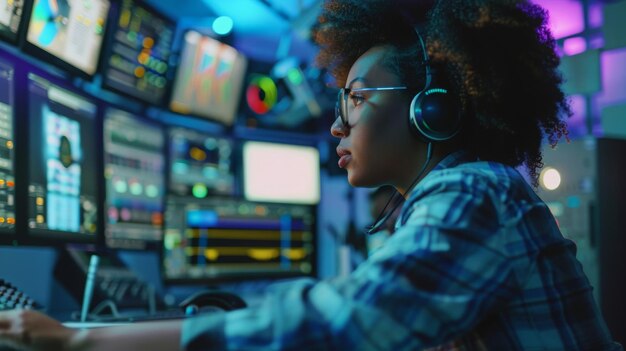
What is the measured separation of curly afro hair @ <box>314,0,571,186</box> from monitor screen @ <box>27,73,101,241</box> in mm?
933

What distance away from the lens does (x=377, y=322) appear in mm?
653

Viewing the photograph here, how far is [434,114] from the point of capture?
97 centimetres

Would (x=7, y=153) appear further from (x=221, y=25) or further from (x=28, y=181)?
(x=221, y=25)

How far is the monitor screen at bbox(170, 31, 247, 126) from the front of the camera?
261cm

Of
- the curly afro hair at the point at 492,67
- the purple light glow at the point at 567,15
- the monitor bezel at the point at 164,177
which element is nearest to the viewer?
the curly afro hair at the point at 492,67

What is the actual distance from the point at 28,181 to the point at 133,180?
2.17 feet

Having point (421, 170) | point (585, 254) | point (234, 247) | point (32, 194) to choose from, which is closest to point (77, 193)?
point (32, 194)

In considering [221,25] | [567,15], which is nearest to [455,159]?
[221,25]

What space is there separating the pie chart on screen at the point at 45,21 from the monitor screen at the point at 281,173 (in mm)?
1103

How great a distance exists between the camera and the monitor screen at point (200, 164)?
8.20ft

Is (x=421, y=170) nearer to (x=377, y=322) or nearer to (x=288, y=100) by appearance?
(x=377, y=322)

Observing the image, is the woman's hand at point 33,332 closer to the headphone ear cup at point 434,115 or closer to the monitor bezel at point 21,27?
the headphone ear cup at point 434,115

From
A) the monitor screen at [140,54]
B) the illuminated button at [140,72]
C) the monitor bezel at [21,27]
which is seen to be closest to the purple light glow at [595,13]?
the monitor screen at [140,54]

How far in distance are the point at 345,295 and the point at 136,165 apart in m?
1.71
